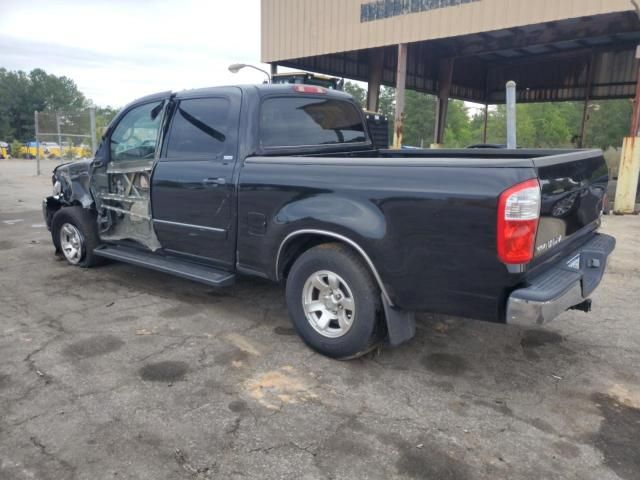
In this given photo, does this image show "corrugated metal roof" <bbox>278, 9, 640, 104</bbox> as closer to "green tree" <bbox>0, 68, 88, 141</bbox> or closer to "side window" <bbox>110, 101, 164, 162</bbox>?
"side window" <bbox>110, 101, 164, 162</bbox>

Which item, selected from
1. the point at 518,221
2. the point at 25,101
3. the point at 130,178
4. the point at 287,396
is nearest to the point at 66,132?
the point at 130,178

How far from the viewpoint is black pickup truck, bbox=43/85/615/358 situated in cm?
276

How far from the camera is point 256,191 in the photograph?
378cm

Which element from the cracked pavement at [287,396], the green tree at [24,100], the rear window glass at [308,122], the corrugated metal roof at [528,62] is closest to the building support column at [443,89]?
the corrugated metal roof at [528,62]

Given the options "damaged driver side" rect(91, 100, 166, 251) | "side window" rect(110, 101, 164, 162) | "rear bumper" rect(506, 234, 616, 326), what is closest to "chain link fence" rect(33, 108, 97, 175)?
"damaged driver side" rect(91, 100, 166, 251)

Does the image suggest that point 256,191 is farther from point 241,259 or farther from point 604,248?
point 604,248

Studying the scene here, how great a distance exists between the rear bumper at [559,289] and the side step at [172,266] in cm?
228

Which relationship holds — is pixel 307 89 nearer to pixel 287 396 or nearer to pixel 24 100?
pixel 287 396

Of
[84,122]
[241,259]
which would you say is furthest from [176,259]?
[84,122]

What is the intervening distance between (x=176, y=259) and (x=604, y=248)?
11.5 ft

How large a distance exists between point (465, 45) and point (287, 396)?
21.9m

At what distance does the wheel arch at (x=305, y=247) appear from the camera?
3.20 meters

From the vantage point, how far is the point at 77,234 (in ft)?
18.6

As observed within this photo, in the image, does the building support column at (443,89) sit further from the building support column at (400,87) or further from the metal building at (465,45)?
the building support column at (400,87)
